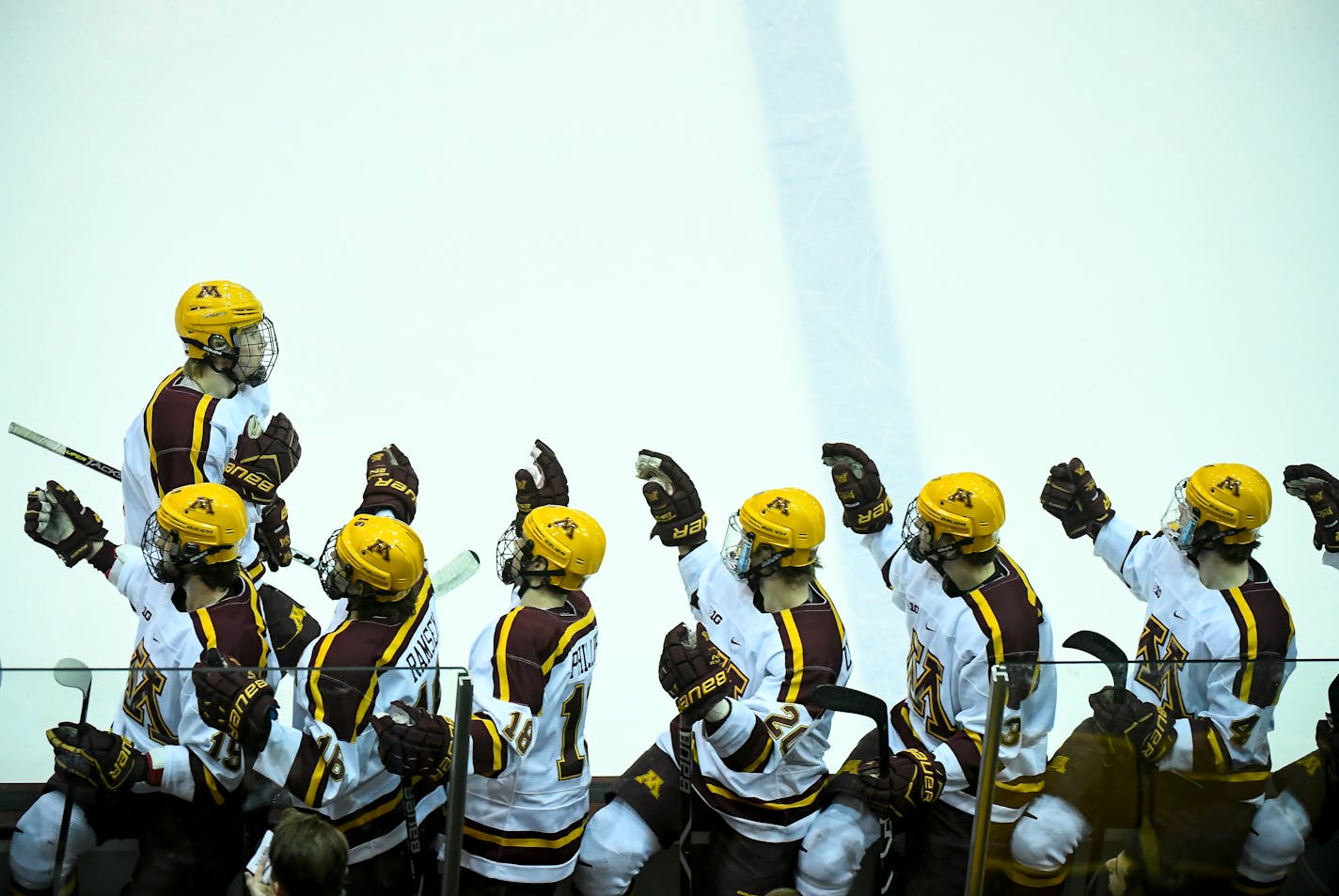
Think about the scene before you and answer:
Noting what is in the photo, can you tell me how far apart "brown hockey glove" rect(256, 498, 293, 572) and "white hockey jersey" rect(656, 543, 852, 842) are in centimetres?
164

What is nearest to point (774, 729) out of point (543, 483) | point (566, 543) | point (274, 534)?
point (566, 543)

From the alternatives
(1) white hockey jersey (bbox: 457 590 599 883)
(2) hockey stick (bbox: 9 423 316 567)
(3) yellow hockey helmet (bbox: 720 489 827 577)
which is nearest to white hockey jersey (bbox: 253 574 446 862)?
(1) white hockey jersey (bbox: 457 590 599 883)

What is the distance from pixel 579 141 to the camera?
26.6ft

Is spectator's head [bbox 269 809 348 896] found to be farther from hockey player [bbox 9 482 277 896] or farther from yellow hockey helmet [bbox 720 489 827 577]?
yellow hockey helmet [bbox 720 489 827 577]

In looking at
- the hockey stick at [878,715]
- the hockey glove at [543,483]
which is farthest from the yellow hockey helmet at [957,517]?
the hockey glove at [543,483]

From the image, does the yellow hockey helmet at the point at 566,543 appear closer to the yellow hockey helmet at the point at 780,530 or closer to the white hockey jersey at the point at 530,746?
the white hockey jersey at the point at 530,746

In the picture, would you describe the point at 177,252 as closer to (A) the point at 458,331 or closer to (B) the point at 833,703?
(A) the point at 458,331

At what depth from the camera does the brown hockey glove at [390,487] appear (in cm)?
485

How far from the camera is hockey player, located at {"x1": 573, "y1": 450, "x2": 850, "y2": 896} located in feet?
12.6

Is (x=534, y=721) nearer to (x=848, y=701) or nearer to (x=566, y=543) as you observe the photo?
(x=566, y=543)

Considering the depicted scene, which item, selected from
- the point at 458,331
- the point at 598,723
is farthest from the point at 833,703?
the point at 458,331

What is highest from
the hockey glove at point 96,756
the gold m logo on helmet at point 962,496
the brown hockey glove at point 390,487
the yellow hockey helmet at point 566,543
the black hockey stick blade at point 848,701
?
the brown hockey glove at point 390,487

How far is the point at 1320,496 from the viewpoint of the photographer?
15.9 ft

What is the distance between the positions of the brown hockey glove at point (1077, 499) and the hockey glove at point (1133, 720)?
144 centimetres
